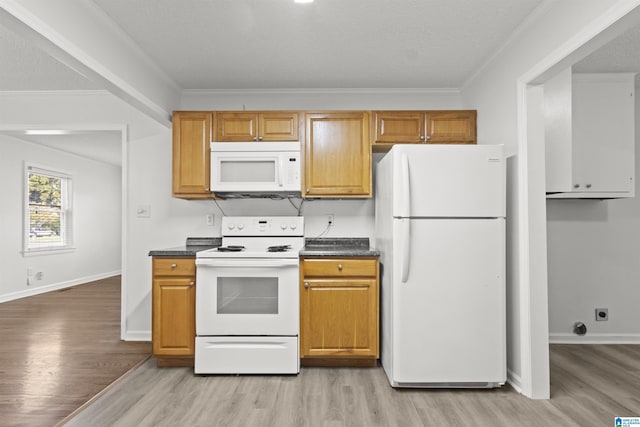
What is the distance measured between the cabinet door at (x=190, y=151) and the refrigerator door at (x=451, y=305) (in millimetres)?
1736

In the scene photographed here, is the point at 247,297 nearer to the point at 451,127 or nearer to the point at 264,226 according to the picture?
the point at 264,226

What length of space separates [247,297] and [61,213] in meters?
5.46

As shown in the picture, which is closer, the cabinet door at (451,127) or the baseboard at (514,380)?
the baseboard at (514,380)

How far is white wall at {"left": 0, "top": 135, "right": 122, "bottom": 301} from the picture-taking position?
545cm

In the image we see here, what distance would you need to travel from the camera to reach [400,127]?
10.8 ft

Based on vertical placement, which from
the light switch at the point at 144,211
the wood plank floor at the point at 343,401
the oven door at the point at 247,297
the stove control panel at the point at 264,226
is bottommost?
the wood plank floor at the point at 343,401

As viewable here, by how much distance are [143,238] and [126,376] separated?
127 centimetres

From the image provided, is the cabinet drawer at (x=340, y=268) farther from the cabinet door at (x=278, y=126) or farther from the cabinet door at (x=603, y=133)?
the cabinet door at (x=603, y=133)

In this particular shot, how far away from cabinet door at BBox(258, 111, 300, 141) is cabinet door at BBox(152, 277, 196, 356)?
1294mm

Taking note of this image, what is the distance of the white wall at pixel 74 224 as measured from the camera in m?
5.45

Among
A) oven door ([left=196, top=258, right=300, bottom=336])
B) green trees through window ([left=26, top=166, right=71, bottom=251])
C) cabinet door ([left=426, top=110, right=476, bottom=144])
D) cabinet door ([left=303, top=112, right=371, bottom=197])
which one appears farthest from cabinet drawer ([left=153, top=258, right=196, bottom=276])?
green trees through window ([left=26, top=166, right=71, bottom=251])

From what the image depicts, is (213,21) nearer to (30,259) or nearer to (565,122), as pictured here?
(565,122)

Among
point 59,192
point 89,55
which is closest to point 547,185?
point 89,55

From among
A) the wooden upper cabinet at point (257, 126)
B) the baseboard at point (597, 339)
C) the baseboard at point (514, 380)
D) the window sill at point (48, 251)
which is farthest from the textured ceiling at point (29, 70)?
the baseboard at point (597, 339)
